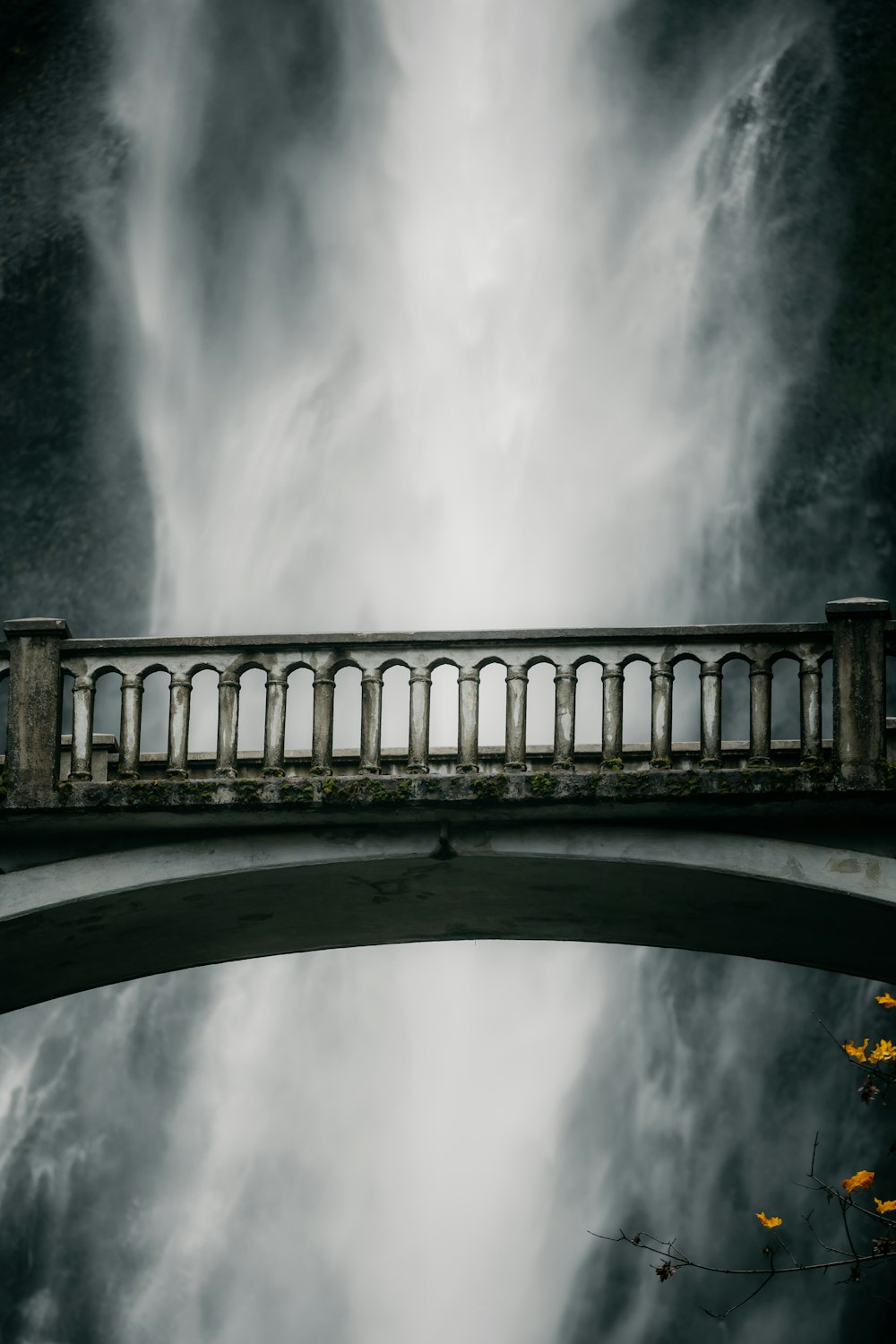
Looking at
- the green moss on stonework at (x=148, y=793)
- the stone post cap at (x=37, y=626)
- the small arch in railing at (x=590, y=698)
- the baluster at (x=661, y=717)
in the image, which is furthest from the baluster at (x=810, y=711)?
the small arch in railing at (x=590, y=698)

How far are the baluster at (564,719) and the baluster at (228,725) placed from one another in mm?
2455

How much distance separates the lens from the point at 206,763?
52.2 feet

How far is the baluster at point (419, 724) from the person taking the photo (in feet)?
47.3

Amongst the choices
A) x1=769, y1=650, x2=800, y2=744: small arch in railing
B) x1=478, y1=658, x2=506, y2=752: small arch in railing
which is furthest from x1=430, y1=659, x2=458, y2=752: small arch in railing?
x1=769, y1=650, x2=800, y2=744: small arch in railing

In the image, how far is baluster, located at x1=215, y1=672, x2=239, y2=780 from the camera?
14586 mm

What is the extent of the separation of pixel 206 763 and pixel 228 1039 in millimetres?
13629

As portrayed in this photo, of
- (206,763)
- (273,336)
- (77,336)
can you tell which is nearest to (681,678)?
(273,336)

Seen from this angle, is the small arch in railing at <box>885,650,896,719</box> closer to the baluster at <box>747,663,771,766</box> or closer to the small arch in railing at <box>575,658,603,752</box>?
the small arch in railing at <box>575,658,603,752</box>

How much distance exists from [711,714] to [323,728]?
295 cm

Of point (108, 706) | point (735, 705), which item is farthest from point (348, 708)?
point (735, 705)

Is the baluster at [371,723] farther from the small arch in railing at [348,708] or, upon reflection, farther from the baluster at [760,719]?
the small arch in railing at [348,708]

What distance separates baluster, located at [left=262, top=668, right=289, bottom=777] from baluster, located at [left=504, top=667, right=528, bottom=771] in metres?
1.70

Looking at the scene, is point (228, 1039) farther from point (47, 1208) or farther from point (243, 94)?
point (243, 94)

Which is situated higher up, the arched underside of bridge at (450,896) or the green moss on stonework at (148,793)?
the green moss on stonework at (148,793)
